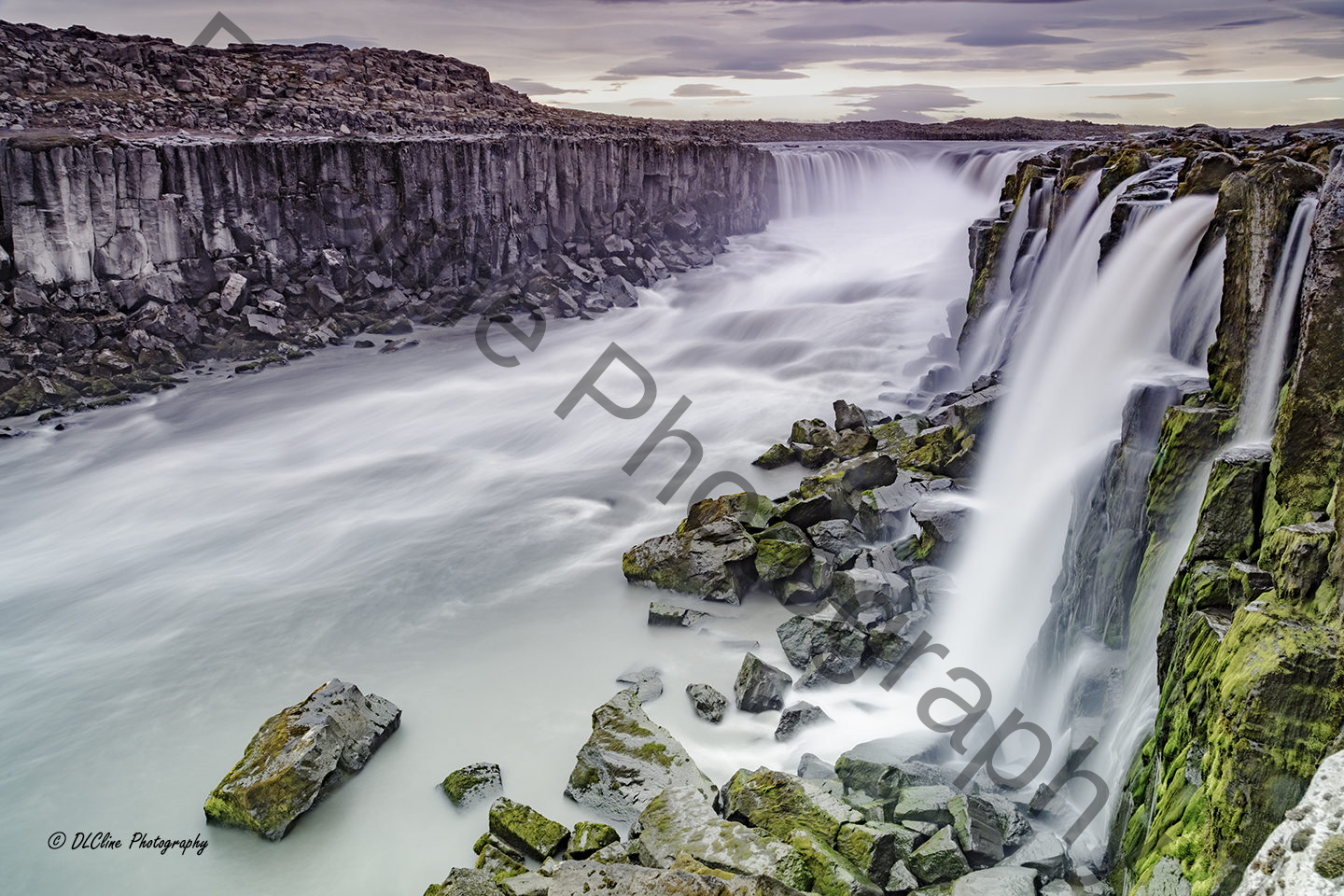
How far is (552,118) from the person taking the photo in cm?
3862

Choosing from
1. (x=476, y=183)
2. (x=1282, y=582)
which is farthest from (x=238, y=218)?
(x=1282, y=582)

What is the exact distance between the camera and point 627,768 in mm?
5895

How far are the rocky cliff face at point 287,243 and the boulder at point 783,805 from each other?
14157 mm

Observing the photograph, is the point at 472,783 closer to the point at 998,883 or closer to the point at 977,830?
the point at 977,830

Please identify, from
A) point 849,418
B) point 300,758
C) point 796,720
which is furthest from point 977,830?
point 849,418

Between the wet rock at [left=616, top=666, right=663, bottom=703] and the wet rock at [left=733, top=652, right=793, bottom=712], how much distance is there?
69 centimetres

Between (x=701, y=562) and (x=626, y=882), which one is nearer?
(x=626, y=882)

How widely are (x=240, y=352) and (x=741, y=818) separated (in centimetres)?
1544

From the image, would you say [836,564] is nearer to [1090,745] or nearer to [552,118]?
[1090,745]

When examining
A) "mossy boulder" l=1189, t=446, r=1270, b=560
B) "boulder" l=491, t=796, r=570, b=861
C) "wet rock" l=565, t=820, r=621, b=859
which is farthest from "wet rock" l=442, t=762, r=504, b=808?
"mossy boulder" l=1189, t=446, r=1270, b=560

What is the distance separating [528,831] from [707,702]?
1907 millimetres

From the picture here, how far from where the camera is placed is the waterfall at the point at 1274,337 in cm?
515

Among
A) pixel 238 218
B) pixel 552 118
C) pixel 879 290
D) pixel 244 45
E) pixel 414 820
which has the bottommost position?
pixel 414 820

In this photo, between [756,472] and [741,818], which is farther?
[756,472]
